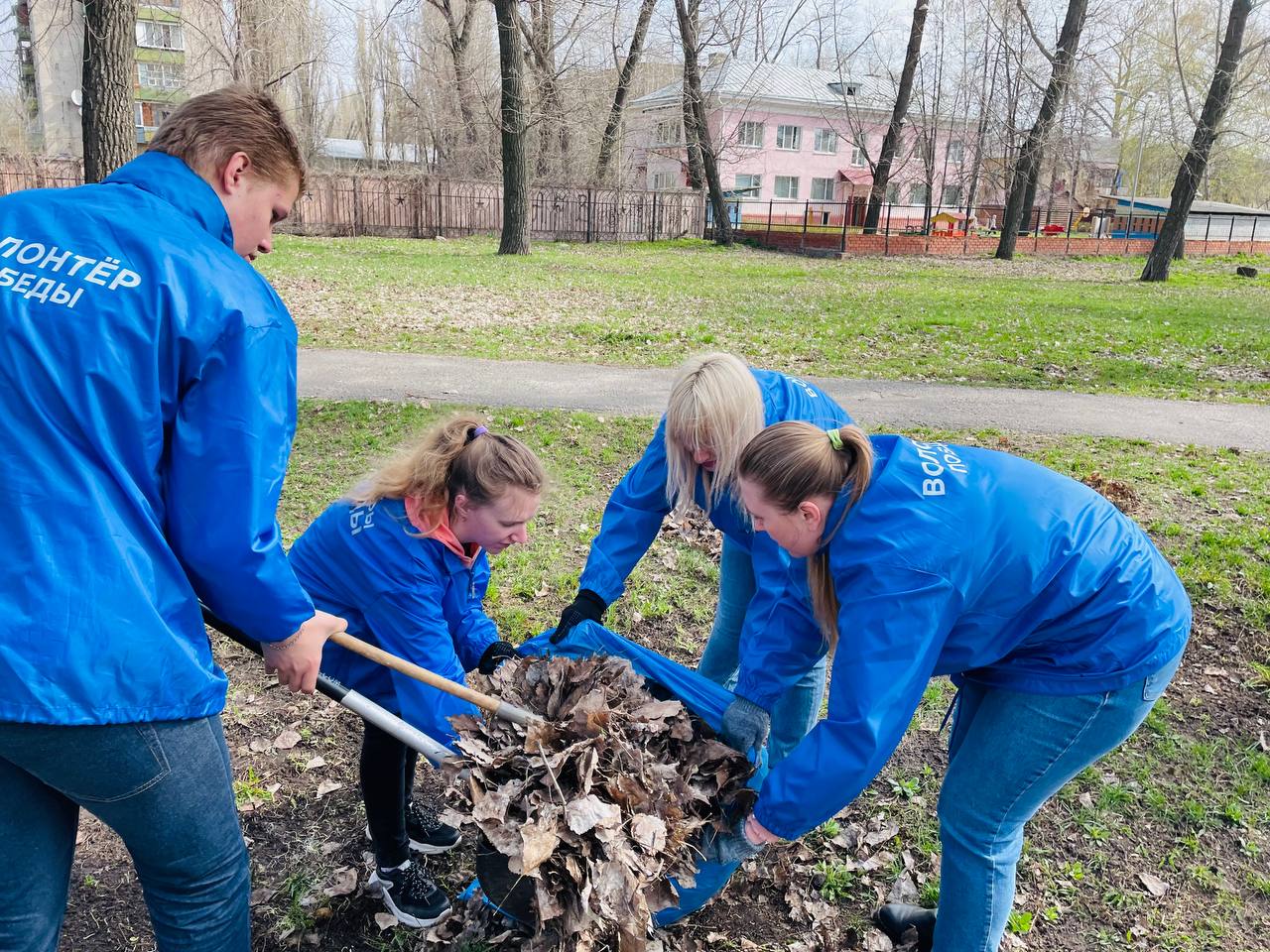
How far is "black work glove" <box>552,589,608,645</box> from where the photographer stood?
3115 mm

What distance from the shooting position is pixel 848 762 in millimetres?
2135

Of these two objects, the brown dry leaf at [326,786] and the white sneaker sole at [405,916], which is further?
the brown dry leaf at [326,786]


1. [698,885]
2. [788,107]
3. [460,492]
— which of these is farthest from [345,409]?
[788,107]

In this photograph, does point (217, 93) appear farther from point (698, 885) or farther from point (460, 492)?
point (698, 885)

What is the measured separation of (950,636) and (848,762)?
1.31ft

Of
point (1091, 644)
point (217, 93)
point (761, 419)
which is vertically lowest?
point (1091, 644)

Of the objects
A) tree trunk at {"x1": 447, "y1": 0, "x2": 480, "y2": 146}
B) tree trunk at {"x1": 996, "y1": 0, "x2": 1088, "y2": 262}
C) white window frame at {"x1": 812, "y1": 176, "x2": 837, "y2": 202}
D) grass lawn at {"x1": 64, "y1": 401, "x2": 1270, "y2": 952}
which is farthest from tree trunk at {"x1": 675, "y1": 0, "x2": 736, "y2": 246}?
white window frame at {"x1": 812, "y1": 176, "x2": 837, "y2": 202}

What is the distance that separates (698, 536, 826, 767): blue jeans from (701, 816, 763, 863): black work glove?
27.1 inches

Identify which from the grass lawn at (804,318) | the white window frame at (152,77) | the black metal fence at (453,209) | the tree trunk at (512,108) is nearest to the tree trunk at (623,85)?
the black metal fence at (453,209)

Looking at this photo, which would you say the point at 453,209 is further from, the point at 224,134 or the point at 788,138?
the point at 224,134

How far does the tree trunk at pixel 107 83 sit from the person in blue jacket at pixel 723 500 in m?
6.70

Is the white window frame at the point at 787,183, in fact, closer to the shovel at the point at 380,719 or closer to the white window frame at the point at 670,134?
the white window frame at the point at 670,134

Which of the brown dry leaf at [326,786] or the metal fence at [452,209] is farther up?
the metal fence at [452,209]

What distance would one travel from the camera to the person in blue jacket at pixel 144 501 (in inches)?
63.5
